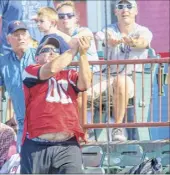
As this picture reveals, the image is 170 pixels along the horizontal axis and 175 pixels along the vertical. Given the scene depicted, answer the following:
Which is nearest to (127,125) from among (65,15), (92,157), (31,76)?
(92,157)

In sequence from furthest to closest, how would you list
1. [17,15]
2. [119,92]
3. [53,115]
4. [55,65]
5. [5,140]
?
[17,15]
[119,92]
[5,140]
[53,115]
[55,65]

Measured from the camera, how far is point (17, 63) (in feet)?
33.8

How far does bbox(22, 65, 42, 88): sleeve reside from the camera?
8836 millimetres

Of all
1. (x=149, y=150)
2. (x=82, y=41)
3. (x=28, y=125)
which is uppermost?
(x=82, y=41)

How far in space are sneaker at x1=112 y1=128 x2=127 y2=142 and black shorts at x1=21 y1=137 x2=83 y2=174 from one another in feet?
6.07

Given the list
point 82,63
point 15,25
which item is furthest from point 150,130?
point 82,63

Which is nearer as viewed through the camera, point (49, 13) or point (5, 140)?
point (5, 140)

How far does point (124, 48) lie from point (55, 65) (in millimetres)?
2330

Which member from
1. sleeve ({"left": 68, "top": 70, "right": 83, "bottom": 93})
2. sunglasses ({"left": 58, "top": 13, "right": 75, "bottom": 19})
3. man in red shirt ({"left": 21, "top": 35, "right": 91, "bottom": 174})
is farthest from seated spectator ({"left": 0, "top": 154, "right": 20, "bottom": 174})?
sunglasses ({"left": 58, "top": 13, "right": 75, "bottom": 19})

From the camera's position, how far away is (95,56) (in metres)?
11.0

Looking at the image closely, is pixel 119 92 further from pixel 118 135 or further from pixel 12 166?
pixel 12 166

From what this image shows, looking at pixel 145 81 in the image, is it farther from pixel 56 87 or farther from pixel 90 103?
pixel 56 87

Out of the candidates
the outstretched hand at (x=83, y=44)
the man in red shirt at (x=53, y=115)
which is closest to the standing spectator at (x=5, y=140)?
the man in red shirt at (x=53, y=115)

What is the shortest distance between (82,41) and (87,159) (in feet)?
6.28
